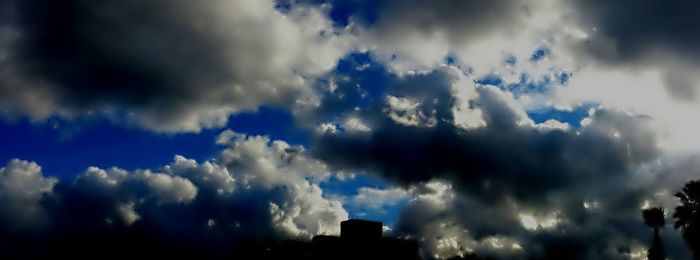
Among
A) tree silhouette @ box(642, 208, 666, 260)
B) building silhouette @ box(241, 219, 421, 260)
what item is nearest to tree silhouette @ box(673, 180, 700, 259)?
tree silhouette @ box(642, 208, 666, 260)

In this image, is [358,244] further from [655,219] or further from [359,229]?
[655,219]

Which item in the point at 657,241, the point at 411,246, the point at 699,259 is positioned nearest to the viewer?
the point at 699,259

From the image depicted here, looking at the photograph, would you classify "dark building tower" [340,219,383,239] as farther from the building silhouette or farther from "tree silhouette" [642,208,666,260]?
"tree silhouette" [642,208,666,260]

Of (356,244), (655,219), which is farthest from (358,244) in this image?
(655,219)

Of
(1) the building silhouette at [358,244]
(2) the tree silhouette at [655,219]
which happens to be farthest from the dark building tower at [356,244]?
(2) the tree silhouette at [655,219]

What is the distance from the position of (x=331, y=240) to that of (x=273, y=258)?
2917 inches

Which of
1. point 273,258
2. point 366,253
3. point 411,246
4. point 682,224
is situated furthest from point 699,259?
point 273,258

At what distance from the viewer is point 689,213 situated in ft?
182

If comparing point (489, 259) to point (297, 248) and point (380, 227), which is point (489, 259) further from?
Answer: point (297, 248)

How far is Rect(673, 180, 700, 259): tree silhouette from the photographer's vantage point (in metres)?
53.4

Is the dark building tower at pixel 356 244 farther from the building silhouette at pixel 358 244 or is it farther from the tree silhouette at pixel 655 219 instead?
the tree silhouette at pixel 655 219

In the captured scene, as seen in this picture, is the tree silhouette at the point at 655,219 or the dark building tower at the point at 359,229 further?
the dark building tower at the point at 359,229

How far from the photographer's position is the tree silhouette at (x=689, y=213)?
175 feet

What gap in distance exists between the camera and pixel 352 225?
118062mm
